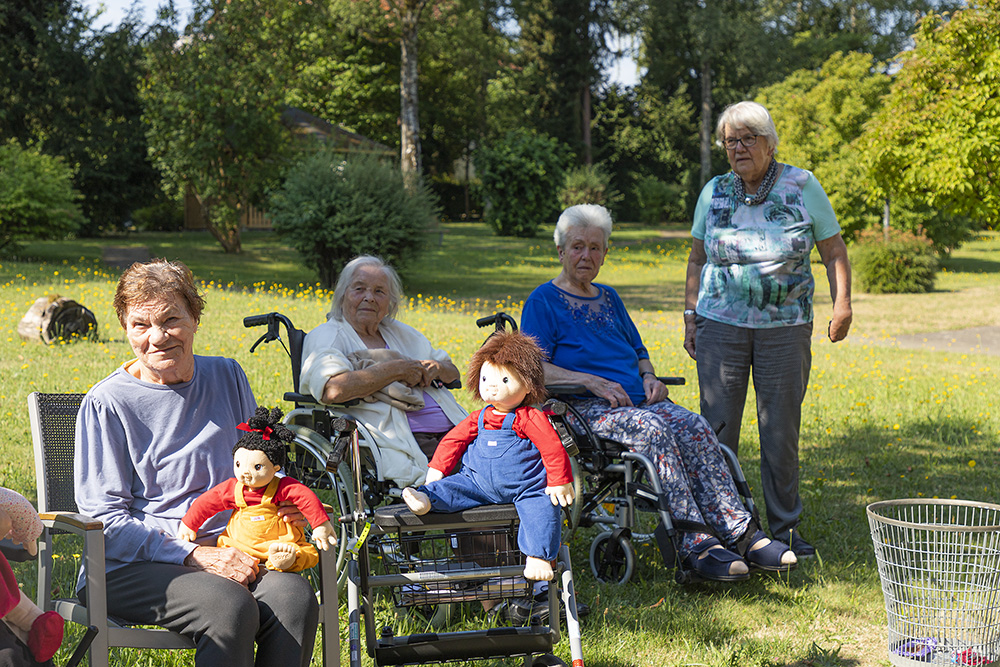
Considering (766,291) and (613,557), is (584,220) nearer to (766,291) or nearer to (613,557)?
(766,291)

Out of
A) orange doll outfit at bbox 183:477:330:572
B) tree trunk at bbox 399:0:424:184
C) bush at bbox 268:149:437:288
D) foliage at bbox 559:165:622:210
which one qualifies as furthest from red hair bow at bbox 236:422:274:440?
foliage at bbox 559:165:622:210

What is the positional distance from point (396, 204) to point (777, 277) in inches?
446

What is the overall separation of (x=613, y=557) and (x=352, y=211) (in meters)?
11.7

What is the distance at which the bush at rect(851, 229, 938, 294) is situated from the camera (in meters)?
18.2

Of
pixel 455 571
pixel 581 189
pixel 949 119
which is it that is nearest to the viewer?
pixel 455 571

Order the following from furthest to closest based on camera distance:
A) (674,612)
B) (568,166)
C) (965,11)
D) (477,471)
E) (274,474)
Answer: (568,166), (965,11), (674,612), (477,471), (274,474)

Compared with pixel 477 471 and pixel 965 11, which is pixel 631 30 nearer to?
pixel 965 11

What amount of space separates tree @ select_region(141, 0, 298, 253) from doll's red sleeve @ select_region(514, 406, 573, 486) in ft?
54.8

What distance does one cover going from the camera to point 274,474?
241cm

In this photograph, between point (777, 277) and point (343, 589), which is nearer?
point (343, 589)

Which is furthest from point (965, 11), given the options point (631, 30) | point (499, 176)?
point (631, 30)

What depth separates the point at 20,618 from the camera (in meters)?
1.97

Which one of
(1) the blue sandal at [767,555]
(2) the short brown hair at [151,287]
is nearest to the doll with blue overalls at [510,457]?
(2) the short brown hair at [151,287]

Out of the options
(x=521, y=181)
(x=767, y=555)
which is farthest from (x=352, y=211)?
(x=521, y=181)
